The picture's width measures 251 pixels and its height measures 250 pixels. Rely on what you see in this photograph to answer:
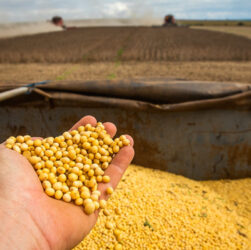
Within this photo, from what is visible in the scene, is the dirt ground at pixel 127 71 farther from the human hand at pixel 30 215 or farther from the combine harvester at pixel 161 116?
the human hand at pixel 30 215

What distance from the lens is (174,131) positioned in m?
2.90

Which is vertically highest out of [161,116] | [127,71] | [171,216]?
[161,116]

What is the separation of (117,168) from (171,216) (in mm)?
799

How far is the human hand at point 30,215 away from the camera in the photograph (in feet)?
4.51

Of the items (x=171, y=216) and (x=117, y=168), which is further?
(x=171, y=216)

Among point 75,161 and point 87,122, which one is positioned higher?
point 87,122

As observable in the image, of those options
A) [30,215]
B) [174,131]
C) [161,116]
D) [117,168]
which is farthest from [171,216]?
[30,215]

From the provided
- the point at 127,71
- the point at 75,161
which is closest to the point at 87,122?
the point at 75,161

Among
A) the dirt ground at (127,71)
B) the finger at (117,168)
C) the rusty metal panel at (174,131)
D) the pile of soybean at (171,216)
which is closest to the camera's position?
the finger at (117,168)

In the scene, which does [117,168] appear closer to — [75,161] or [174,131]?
[75,161]

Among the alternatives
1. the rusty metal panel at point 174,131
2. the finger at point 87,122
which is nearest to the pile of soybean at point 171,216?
the rusty metal panel at point 174,131

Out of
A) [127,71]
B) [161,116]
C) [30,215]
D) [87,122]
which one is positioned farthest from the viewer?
[127,71]

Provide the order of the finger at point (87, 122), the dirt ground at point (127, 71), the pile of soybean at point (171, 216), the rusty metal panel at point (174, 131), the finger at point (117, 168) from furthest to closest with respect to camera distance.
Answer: the dirt ground at point (127, 71)
the rusty metal panel at point (174, 131)
the finger at point (87, 122)
the pile of soybean at point (171, 216)
the finger at point (117, 168)

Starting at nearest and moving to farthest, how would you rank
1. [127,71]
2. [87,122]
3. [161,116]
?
[87,122], [161,116], [127,71]
